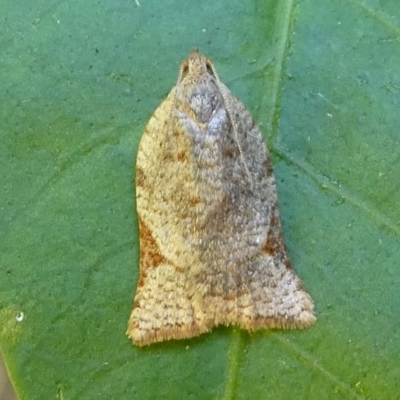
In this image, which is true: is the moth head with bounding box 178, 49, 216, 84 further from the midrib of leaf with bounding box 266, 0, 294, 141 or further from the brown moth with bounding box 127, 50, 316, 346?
the midrib of leaf with bounding box 266, 0, 294, 141

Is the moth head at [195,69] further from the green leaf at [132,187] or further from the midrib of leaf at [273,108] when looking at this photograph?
the midrib of leaf at [273,108]

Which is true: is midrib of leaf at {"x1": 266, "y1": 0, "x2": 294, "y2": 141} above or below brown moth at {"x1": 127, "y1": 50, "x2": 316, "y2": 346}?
above

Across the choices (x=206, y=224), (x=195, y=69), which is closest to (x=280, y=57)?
(x=195, y=69)

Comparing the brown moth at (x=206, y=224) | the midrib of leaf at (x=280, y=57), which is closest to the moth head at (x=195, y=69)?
the brown moth at (x=206, y=224)

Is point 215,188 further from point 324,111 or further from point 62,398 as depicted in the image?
point 62,398

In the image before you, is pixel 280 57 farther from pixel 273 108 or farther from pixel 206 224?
pixel 206 224

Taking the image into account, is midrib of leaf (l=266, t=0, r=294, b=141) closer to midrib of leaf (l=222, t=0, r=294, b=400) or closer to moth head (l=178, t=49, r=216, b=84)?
midrib of leaf (l=222, t=0, r=294, b=400)

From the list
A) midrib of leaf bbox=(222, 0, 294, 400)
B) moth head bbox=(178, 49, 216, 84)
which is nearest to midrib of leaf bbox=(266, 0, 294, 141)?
midrib of leaf bbox=(222, 0, 294, 400)
